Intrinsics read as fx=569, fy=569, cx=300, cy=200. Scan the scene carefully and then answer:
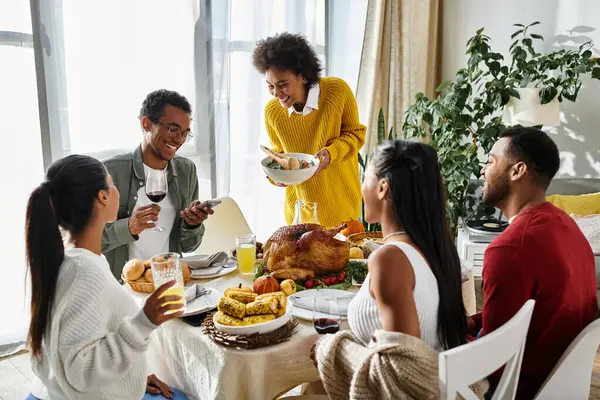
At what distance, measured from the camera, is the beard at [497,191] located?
5.97 ft

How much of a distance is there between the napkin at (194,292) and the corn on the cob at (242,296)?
0.20m

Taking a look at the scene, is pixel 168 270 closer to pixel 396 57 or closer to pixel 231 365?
pixel 231 365

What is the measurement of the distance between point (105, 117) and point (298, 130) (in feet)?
3.58

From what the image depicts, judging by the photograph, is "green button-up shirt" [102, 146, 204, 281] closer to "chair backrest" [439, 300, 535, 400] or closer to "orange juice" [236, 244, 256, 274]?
"orange juice" [236, 244, 256, 274]

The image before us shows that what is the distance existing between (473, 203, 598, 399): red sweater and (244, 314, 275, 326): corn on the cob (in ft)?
1.96

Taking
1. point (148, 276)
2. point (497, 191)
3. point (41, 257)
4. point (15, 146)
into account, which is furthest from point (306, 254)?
point (15, 146)

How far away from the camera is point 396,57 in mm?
4617

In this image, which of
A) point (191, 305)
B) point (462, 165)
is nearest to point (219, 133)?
point (462, 165)

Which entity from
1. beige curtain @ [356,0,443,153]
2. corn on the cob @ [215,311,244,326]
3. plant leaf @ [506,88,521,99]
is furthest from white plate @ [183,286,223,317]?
beige curtain @ [356,0,443,153]

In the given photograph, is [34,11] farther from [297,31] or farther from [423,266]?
[423,266]

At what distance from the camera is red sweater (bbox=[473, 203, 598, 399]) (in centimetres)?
155

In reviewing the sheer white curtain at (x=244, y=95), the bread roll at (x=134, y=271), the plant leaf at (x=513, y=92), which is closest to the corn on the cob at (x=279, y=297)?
the bread roll at (x=134, y=271)

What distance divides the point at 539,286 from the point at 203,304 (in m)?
0.98

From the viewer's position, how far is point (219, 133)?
369 cm
